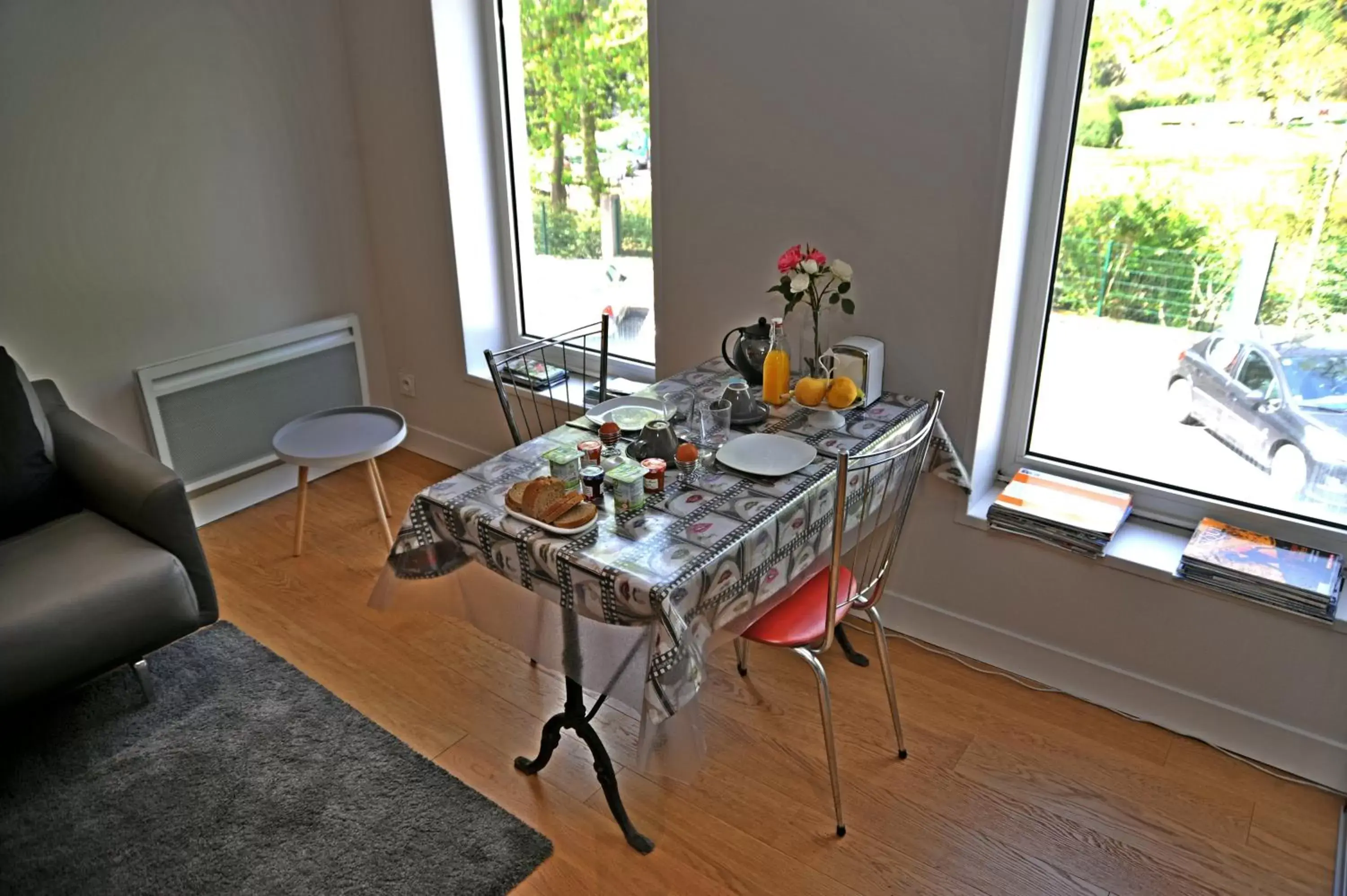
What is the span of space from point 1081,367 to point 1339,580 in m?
0.75

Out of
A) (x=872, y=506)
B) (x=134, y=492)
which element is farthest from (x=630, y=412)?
(x=134, y=492)

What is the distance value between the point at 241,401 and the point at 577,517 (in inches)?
82.1

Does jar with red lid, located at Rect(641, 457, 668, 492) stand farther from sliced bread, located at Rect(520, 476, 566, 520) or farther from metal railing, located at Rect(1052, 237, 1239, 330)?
metal railing, located at Rect(1052, 237, 1239, 330)

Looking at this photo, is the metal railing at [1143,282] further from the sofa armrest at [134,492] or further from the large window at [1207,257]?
the sofa armrest at [134,492]

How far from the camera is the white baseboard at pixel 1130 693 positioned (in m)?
2.13

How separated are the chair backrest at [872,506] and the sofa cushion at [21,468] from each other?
2109 millimetres

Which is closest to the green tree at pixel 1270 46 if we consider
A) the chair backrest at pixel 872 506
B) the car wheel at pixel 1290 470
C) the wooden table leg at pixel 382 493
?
the car wheel at pixel 1290 470

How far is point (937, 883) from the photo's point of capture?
190 centimetres

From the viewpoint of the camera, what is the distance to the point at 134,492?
2395 millimetres

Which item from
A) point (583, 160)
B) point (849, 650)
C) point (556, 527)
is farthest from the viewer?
point (583, 160)

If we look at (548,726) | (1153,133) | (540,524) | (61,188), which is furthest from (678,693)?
(61,188)

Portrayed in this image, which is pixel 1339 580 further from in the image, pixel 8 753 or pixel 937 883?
pixel 8 753

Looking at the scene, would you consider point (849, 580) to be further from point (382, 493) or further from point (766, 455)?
point (382, 493)

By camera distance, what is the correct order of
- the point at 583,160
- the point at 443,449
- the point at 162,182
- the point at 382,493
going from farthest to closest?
the point at 443,449, the point at 382,493, the point at 583,160, the point at 162,182
